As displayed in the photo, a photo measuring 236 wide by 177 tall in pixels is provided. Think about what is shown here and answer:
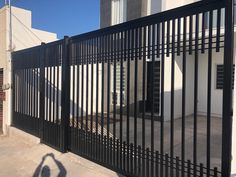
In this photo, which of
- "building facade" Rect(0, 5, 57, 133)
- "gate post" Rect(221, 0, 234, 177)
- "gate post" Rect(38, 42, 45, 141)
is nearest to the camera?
"gate post" Rect(221, 0, 234, 177)

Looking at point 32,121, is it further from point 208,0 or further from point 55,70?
point 208,0

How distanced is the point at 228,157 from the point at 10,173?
4277 millimetres

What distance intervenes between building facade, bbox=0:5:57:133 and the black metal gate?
412mm

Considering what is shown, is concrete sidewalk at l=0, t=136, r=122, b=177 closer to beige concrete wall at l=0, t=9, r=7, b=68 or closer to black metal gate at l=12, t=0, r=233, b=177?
black metal gate at l=12, t=0, r=233, b=177

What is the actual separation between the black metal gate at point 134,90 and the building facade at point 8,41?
0.41m

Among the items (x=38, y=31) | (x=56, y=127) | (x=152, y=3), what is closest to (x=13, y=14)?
(x=38, y=31)

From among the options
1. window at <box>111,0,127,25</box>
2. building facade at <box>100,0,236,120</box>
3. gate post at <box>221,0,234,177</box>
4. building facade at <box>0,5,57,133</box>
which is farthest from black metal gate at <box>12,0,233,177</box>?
window at <box>111,0,127,25</box>

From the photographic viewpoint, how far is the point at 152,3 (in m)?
11.5

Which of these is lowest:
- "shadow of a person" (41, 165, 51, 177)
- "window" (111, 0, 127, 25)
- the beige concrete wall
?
"shadow of a person" (41, 165, 51, 177)

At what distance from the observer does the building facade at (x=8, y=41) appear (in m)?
9.28

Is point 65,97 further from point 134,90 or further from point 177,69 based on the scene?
point 177,69

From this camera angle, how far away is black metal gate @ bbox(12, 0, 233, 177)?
3535 millimetres

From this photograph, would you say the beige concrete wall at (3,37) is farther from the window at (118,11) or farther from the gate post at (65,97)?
the window at (118,11)

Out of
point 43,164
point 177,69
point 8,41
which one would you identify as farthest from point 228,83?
point 8,41
